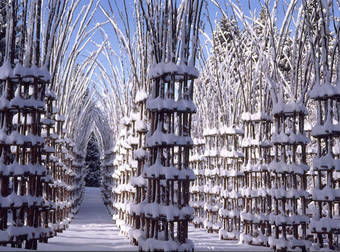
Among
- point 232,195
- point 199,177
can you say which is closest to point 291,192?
point 232,195

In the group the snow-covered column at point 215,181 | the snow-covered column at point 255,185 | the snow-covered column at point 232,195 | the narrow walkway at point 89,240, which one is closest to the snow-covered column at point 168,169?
the narrow walkway at point 89,240

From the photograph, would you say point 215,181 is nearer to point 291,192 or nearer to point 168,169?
point 291,192

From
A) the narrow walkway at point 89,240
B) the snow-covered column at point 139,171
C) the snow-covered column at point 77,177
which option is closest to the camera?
the narrow walkway at point 89,240

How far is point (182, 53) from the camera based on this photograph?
320 inches

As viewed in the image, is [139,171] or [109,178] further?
[109,178]

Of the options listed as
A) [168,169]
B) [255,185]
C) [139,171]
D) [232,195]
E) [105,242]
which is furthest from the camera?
[232,195]

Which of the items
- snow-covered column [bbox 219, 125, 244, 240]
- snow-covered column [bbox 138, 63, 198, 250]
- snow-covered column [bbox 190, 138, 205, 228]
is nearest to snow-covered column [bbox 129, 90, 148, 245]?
snow-covered column [bbox 138, 63, 198, 250]

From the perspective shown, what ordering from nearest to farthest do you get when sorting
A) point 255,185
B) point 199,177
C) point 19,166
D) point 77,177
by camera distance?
point 19,166 → point 255,185 → point 199,177 → point 77,177

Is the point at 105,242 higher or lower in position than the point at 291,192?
lower

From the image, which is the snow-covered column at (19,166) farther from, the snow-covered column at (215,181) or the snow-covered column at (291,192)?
the snow-covered column at (215,181)

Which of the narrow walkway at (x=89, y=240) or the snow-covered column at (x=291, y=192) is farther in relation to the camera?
the snow-covered column at (x=291, y=192)

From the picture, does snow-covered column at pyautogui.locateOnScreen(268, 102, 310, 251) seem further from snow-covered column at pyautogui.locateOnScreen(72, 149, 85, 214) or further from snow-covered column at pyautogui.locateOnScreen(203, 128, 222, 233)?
snow-covered column at pyautogui.locateOnScreen(72, 149, 85, 214)

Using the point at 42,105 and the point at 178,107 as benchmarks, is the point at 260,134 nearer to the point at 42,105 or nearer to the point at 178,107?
the point at 178,107

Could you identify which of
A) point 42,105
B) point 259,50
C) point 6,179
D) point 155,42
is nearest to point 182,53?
point 155,42
